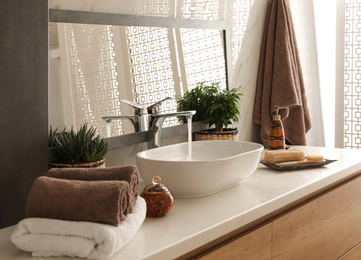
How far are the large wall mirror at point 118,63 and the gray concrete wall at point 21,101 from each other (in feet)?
0.41

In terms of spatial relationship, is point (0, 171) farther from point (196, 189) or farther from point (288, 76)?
point (288, 76)

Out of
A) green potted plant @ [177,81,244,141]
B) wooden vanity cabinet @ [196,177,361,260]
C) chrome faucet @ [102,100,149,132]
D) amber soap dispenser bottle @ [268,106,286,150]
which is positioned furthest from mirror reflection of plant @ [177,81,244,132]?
wooden vanity cabinet @ [196,177,361,260]

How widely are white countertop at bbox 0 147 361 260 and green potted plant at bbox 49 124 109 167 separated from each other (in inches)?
9.5

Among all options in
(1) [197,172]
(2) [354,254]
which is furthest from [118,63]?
(2) [354,254]

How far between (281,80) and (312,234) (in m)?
0.94

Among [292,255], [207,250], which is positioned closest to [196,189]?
[207,250]

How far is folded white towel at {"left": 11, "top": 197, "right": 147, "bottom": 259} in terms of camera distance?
3.14 ft

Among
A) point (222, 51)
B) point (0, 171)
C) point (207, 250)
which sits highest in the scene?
point (222, 51)

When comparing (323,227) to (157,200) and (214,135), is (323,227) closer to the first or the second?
(214,135)

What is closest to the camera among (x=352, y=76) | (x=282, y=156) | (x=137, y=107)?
(x=137, y=107)

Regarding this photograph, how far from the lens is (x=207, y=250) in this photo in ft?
3.83

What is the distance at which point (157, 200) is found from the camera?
1.22 m

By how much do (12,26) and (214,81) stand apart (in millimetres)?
1066

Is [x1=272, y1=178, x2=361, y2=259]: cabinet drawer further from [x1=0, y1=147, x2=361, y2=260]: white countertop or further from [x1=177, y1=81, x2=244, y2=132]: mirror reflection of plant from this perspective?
[x1=177, y1=81, x2=244, y2=132]: mirror reflection of plant
